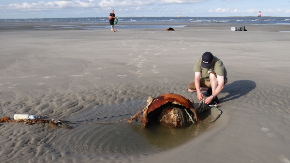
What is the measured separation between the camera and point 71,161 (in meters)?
2.96

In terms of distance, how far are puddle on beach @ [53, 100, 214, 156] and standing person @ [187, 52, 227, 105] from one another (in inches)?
17.0

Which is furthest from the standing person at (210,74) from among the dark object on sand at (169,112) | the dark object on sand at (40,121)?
the dark object on sand at (40,121)

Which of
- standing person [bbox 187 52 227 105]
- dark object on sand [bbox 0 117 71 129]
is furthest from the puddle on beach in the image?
standing person [bbox 187 52 227 105]

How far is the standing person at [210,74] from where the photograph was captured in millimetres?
4425

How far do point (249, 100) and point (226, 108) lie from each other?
2.49 ft

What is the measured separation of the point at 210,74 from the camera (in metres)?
4.81

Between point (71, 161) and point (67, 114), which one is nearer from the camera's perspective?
point (71, 161)

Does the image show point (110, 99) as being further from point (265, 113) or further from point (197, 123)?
point (265, 113)

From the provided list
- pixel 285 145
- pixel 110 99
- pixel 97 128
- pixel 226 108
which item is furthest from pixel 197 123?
pixel 110 99

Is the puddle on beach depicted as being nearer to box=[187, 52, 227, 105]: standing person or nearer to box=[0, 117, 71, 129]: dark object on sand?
box=[0, 117, 71, 129]: dark object on sand

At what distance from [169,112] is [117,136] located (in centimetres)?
91

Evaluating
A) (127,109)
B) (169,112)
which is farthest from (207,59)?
(127,109)

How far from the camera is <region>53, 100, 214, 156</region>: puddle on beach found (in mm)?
3311

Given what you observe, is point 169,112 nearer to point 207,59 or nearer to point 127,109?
point 127,109
